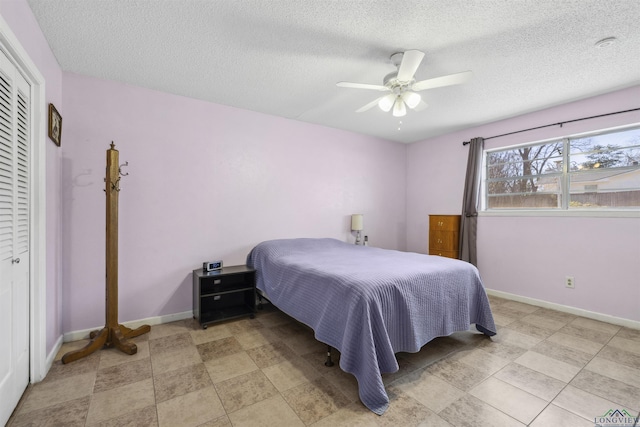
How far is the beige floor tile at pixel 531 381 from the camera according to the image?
1.75m

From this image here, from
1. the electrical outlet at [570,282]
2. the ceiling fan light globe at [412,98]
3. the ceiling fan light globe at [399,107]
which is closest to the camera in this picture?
the ceiling fan light globe at [412,98]

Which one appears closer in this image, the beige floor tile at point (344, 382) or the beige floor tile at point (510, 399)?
the beige floor tile at point (510, 399)

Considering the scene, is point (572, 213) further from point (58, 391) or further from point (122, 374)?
point (58, 391)

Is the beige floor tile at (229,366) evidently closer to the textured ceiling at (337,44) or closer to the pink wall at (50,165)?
the pink wall at (50,165)

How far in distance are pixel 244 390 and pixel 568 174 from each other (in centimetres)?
409

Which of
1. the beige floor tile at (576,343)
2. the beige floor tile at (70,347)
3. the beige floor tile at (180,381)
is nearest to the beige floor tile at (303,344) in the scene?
the beige floor tile at (180,381)

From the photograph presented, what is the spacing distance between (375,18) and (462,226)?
3156 mm

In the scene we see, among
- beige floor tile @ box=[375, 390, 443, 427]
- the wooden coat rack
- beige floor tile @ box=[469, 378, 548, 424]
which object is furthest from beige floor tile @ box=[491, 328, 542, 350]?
the wooden coat rack

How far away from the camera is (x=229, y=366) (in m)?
2.05

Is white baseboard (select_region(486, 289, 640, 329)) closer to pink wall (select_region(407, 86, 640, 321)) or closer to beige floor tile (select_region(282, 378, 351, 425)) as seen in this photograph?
pink wall (select_region(407, 86, 640, 321))

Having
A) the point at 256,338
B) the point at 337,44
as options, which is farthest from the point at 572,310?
the point at 337,44

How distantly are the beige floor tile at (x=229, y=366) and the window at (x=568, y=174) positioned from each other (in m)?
3.76

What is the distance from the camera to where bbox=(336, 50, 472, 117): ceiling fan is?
1.90 meters

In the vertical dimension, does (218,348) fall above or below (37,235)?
below
